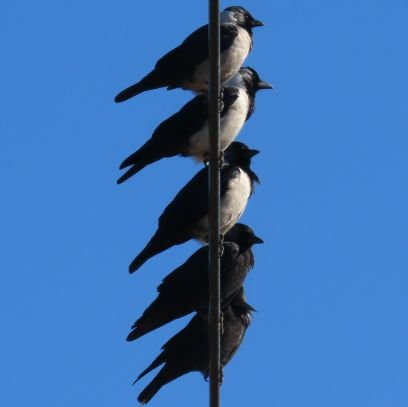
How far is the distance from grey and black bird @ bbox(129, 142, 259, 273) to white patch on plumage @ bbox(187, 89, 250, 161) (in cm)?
15

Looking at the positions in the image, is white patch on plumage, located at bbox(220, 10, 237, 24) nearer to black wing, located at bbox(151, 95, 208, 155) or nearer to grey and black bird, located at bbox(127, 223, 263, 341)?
black wing, located at bbox(151, 95, 208, 155)

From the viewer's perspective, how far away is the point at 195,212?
791 cm

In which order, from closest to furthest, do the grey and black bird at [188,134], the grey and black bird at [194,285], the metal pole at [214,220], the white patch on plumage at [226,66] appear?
1. the metal pole at [214,220]
2. the grey and black bird at [194,285]
3. the grey and black bird at [188,134]
4. the white patch on plumage at [226,66]

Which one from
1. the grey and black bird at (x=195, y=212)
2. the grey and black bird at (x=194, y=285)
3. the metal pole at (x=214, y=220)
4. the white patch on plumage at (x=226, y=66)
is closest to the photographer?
the metal pole at (x=214, y=220)

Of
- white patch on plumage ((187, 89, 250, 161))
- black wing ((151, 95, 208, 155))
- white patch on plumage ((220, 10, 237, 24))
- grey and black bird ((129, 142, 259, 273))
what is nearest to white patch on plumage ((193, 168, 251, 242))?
grey and black bird ((129, 142, 259, 273))

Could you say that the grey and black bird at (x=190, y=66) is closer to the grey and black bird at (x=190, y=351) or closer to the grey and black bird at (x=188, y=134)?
the grey and black bird at (x=188, y=134)

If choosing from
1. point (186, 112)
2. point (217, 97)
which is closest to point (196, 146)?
point (186, 112)

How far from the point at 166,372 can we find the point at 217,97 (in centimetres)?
331

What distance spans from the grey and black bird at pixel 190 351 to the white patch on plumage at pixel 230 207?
19.8 inches

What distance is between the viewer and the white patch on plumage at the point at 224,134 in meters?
8.20

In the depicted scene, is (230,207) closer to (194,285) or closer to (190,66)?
(194,285)

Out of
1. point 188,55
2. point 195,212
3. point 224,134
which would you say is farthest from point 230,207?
point 188,55

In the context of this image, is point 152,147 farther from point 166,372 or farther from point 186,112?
point 166,372

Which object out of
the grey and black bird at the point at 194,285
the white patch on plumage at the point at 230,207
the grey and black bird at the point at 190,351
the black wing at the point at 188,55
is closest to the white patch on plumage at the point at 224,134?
the white patch on plumage at the point at 230,207
